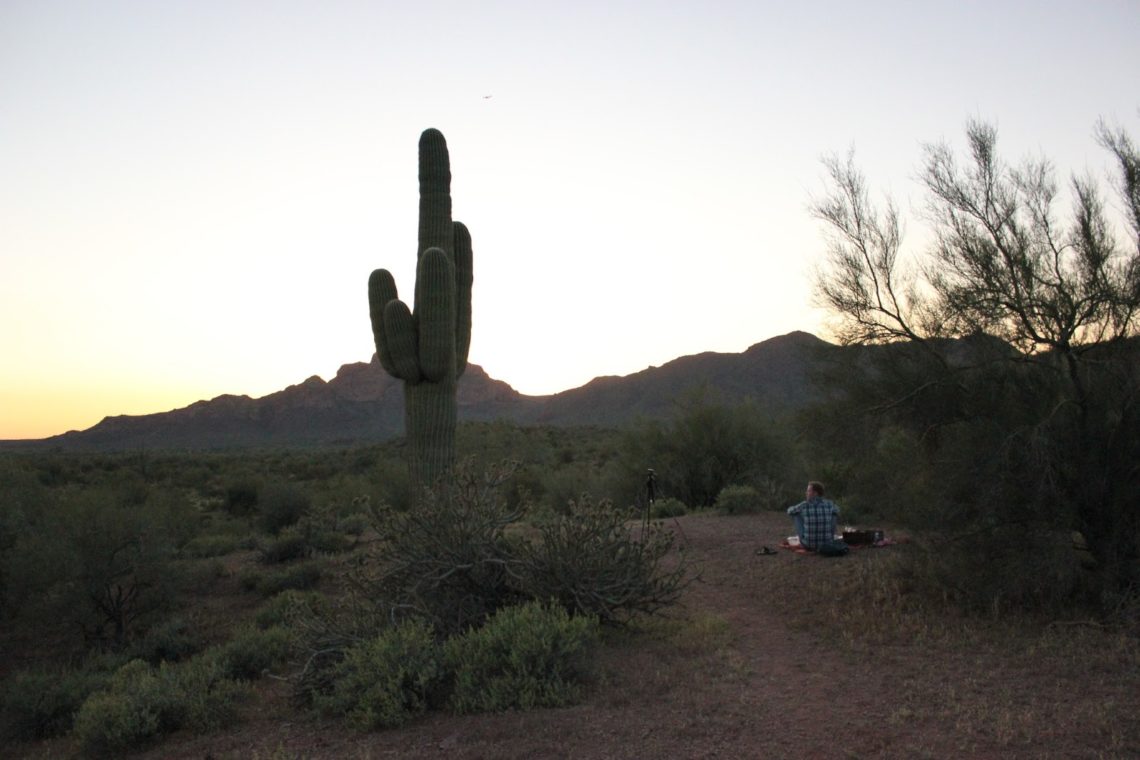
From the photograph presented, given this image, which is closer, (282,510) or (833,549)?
(833,549)

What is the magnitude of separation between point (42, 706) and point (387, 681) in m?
5.72

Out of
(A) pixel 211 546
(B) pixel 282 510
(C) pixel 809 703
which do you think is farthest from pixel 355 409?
(C) pixel 809 703

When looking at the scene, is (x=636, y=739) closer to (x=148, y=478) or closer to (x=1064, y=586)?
(x=1064, y=586)

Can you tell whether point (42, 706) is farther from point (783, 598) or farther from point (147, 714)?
point (783, 598)

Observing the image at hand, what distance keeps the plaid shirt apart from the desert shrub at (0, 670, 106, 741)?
9.55 metres

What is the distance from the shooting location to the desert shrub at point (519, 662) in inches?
257

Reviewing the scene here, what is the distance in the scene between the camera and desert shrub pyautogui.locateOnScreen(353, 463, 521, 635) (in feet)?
26.6

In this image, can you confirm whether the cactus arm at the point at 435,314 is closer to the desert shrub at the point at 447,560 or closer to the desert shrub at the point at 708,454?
the desert shrub at the point at 447,560

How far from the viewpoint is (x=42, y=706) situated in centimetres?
973

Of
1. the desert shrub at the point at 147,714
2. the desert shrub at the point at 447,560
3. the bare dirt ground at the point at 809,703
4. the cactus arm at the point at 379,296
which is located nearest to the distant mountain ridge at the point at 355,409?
the cactus arm at the point at 379,296

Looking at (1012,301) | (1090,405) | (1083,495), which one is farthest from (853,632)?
(1012,301)

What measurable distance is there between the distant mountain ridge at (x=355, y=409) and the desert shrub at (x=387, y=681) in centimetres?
6177

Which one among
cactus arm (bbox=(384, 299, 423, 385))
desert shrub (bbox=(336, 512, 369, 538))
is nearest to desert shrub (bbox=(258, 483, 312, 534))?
desert shrub (bbox=(336, 512, 369, 538))

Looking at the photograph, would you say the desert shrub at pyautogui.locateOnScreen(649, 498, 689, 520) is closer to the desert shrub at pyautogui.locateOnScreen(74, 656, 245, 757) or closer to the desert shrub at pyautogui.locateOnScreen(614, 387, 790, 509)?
the desert shrub at pyautogui.locateOnScreen(614, 387, 790, 509)
